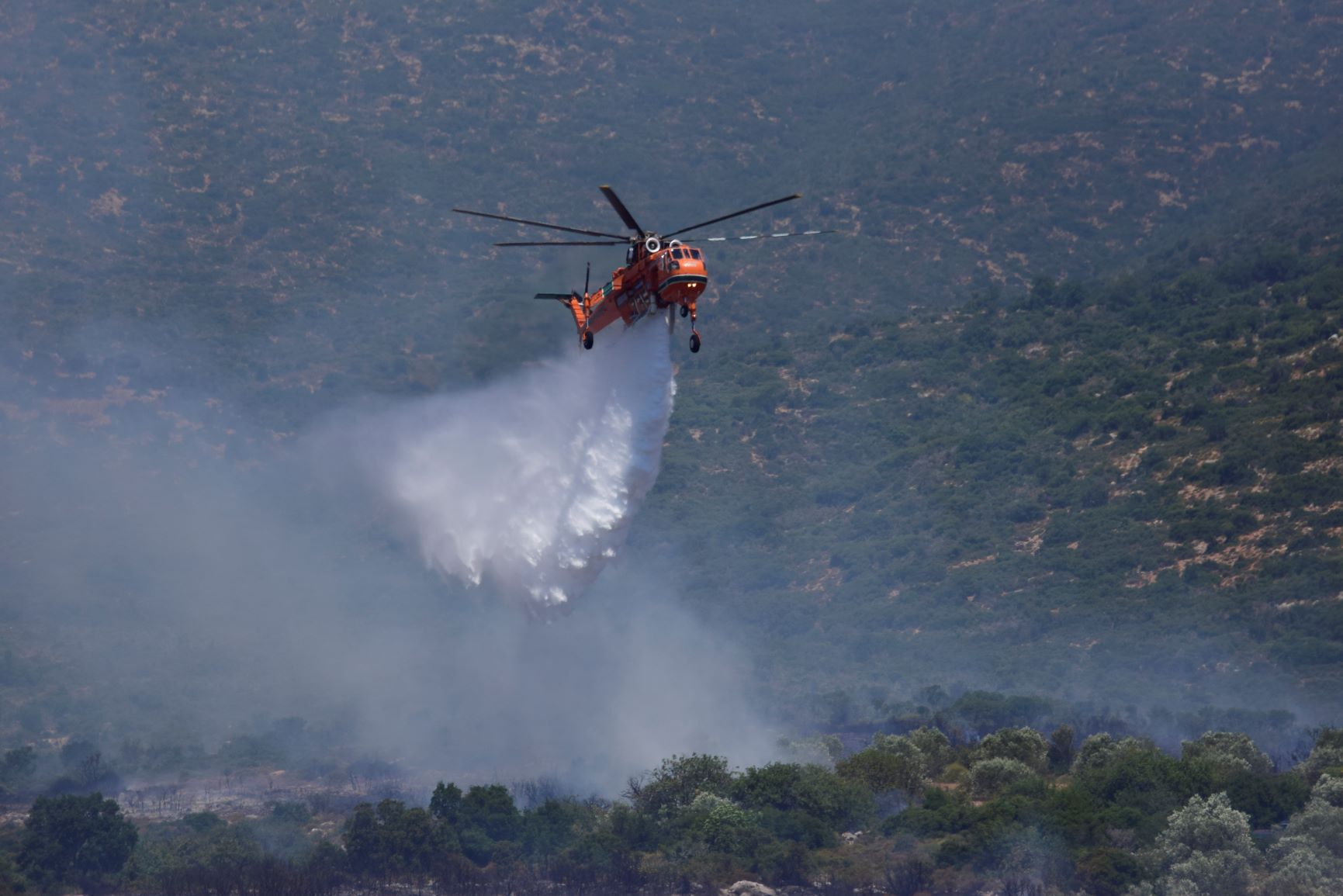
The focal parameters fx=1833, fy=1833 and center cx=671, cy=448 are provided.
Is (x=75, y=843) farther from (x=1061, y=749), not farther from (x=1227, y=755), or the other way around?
(x=1227, y=755)

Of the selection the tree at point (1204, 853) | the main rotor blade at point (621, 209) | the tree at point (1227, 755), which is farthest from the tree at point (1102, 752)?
the main rotor blade at point (621, 209)

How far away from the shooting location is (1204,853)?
55.9 m

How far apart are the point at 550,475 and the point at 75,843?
23138 mm

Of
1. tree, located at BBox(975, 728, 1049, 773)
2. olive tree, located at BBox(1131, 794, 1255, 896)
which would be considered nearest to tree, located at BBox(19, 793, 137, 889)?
tree, located at BBox(975, 728, 1049, 773)

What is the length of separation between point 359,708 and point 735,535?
38536mm

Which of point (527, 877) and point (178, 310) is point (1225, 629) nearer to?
point (527, 877)

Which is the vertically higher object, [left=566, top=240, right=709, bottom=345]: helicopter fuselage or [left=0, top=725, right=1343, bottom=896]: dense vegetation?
[left=566, top=240, right=709, bottom=345]: helicopter fuselage

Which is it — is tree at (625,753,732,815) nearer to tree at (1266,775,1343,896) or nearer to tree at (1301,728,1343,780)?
tree at (1301,728,1343,780)

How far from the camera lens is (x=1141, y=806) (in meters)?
63.5

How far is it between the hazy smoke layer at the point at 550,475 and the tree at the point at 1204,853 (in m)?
20.2

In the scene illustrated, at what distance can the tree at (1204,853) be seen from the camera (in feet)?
178

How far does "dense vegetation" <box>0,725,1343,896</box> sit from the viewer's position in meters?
57.1

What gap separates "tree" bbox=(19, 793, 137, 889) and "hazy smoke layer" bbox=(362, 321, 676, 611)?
52.4ft

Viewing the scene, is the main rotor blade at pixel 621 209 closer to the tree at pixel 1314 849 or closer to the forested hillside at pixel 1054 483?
the tree at pixel 1314 849
